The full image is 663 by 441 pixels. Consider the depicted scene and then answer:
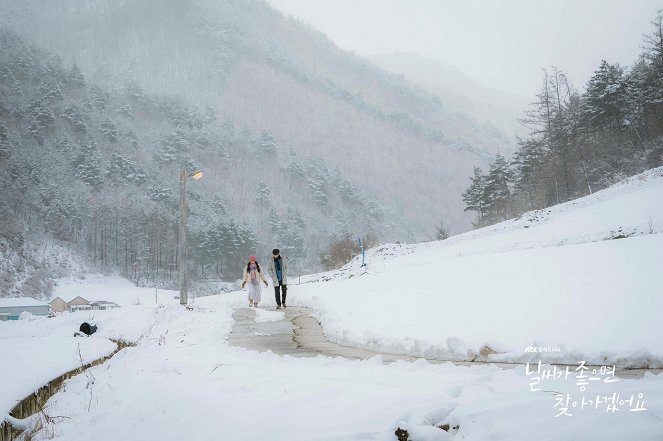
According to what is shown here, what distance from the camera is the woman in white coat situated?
1708 cm

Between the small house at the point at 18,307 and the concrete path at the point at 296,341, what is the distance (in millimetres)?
52937

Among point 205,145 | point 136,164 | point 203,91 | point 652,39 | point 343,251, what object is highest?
point 203,91

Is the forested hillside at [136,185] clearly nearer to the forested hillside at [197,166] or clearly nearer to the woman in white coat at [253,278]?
the forested hillside at [197,166]

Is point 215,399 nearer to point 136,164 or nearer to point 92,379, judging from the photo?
point 92,379

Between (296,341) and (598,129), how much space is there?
159ft

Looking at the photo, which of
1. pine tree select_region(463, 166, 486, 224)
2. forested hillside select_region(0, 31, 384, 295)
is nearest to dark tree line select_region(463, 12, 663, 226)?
pine tree select_region(463, 166, 486, 224)

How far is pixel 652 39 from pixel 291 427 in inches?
2120

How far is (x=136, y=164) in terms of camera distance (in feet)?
374

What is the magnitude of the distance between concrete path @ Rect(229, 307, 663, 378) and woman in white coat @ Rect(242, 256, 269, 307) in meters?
3.35

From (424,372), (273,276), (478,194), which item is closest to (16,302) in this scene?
(273,276)

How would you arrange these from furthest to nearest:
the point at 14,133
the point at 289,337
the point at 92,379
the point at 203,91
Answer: the point at 203,91 → the point at 14,133 → the point at 289,337 → the point at 92,379

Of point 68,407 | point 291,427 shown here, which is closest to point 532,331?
point 291,427

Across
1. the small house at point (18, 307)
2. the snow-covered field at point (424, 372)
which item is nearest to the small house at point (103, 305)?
the small house at point (18, 307)

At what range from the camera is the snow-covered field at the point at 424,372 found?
3.10 meters
